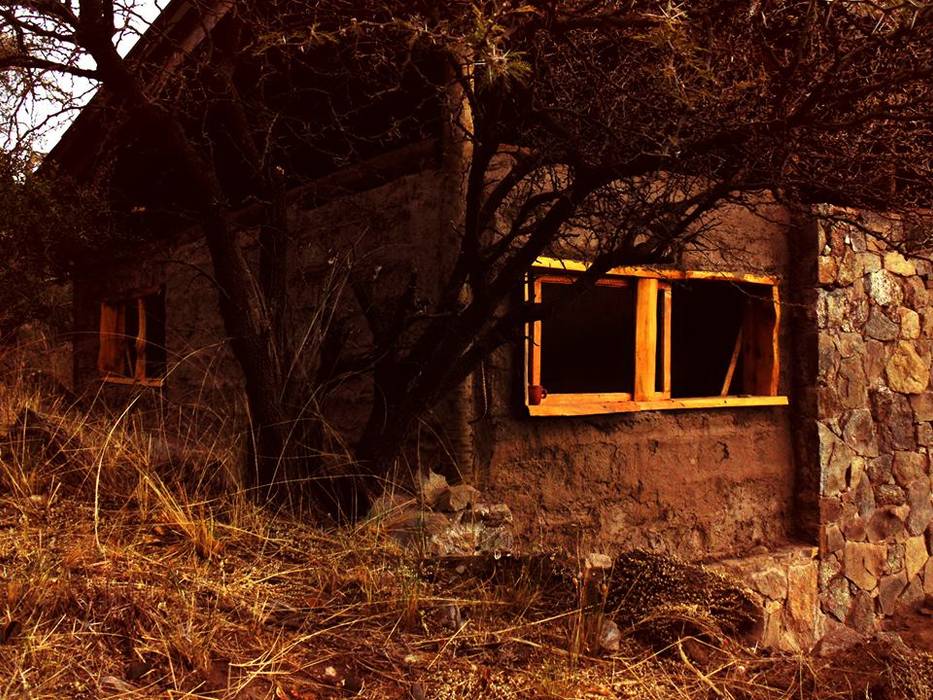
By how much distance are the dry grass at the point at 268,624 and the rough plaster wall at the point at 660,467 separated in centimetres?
128

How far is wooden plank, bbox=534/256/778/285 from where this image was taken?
4426 mm

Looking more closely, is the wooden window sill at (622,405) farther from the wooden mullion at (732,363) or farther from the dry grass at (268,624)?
the dry grass at (268,624)

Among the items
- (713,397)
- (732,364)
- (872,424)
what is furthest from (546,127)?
(872,424)

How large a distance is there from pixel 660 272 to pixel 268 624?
130 inches

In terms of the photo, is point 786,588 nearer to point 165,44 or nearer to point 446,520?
point 446,520

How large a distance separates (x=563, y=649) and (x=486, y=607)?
324mm

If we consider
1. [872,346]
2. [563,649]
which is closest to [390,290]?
[563,649]

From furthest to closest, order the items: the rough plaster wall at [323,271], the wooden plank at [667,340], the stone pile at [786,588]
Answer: the stone pile at [786,588]
the wooden plank at [667,340]
the rough plaster wall at [323,271]

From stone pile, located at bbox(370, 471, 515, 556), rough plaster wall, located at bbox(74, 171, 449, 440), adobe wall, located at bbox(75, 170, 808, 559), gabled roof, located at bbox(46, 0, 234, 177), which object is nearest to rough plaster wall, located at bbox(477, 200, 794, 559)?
adobe wall, located at bbox(75, 170, 808, 559)

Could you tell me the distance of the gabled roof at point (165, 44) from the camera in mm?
4082

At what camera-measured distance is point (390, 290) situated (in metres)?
4.68

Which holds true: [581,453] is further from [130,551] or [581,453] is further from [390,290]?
[130,551]

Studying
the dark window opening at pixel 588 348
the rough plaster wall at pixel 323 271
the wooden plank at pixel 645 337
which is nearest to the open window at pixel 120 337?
the rough plaster wall at pixel 323 271

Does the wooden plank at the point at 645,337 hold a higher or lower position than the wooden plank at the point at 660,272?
lower
